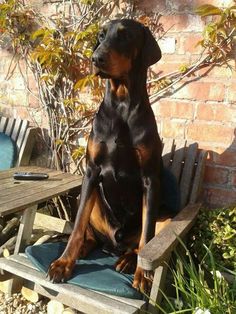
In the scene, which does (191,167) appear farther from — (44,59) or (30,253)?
(44,59)

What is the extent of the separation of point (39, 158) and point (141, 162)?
167 cm

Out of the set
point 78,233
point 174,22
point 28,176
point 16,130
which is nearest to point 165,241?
point 78,233

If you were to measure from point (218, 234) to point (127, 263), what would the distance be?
0.61m

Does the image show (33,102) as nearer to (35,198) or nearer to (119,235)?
(35,198)

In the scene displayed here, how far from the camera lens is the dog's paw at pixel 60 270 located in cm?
198

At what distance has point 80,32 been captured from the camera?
3027mm

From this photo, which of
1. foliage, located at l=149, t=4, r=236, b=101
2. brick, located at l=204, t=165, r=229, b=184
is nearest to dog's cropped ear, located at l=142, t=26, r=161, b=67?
foliage, located at l=149, t=4, r=236, b=101

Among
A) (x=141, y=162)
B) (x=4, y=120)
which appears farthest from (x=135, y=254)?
(x=4, y=120)

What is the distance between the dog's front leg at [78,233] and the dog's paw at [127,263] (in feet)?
0.80

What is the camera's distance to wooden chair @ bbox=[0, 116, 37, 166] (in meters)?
3.31

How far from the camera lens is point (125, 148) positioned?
212 centimetres

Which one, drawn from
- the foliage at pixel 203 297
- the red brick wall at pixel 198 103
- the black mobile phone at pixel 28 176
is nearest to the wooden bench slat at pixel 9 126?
the black mobile phone at pixel 28 176

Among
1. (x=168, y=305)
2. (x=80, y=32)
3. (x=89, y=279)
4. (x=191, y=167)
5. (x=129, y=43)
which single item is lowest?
(x=168, y=305)

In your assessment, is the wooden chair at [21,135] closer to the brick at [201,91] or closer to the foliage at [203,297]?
the brick at [201,91]
